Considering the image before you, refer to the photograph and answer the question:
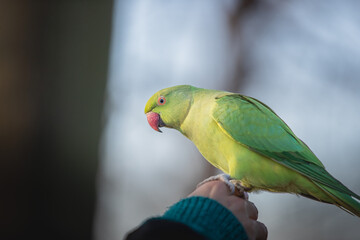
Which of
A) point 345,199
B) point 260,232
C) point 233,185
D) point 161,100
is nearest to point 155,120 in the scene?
point 161,100

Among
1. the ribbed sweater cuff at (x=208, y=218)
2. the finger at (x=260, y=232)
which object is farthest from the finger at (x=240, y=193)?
the ribbed sweater cuff at (x=208, y=218)

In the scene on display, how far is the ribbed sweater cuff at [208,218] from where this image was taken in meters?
1.28

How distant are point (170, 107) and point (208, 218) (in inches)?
36.2

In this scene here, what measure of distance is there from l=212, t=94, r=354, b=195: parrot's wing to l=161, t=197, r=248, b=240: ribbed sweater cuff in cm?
50

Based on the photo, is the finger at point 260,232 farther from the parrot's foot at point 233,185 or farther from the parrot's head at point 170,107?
the parrot's head at point 170,107

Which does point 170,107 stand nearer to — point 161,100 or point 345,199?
point 161,100

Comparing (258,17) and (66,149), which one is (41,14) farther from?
(258,17)

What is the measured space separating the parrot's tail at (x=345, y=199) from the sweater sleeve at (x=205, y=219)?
611mm

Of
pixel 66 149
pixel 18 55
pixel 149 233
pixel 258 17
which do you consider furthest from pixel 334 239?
pixel 18 55

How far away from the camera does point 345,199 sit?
1.62 m

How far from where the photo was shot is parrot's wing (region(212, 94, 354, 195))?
1.74 meters

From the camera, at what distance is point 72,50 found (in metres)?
2.50

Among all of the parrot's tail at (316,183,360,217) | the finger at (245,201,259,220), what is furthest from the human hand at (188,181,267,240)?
the parrot's tail at (316,183,360,217)

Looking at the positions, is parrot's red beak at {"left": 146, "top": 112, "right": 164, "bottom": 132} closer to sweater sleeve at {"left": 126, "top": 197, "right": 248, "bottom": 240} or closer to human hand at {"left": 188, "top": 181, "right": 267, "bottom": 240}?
human hand at {"left": 188, "top": 181, "right": 267, "bottom": 240}
